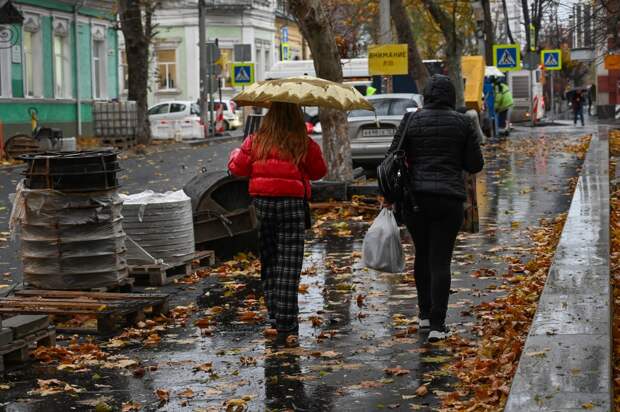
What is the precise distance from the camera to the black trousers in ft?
28.0

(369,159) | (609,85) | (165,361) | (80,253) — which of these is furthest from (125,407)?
(609,85)

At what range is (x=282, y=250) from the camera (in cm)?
902

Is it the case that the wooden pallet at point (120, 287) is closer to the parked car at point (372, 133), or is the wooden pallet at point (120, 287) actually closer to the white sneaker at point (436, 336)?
the white sneaker at point (436, 336)

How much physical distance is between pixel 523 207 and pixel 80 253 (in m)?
9.17

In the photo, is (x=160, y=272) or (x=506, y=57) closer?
(x=160, y=272)

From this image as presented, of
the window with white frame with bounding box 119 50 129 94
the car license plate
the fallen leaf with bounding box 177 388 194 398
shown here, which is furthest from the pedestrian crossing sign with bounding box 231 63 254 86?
the fallen leaf with bounding box 177 388 194 398

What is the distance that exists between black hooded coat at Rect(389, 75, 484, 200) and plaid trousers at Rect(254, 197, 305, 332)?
842mm

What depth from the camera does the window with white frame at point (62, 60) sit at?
4241 cm

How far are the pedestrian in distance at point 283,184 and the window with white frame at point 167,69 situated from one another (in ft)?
206

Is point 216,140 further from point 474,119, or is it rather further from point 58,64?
point 474,119

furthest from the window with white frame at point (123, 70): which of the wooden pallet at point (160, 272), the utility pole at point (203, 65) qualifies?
the wooden pallet at point (160, 272)

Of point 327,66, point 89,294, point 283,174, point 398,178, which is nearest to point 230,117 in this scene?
point 327,66

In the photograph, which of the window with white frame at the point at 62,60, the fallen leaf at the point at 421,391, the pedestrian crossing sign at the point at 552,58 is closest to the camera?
the fallen leaf at the point at 421,391

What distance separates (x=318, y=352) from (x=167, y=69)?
211ft
